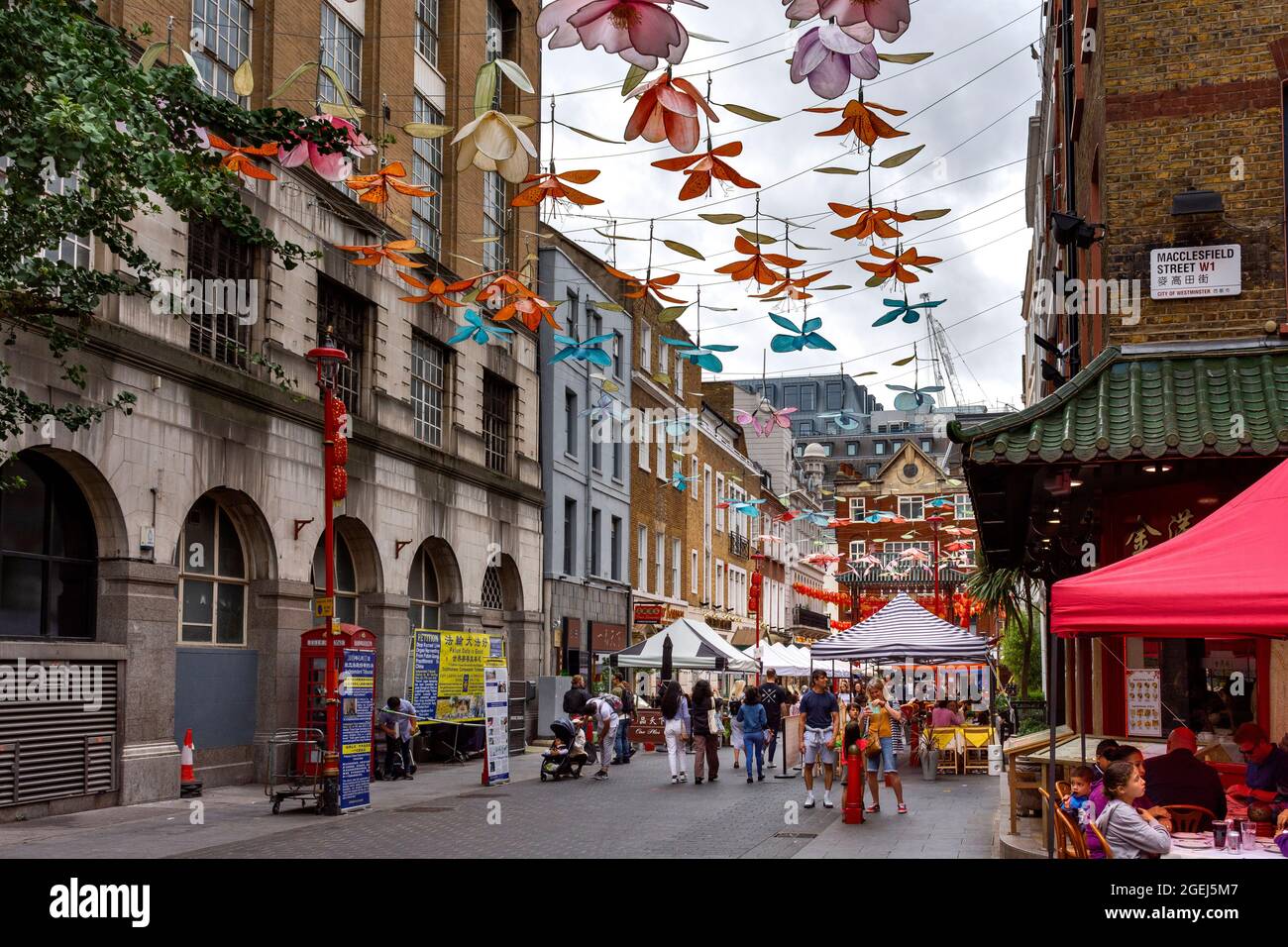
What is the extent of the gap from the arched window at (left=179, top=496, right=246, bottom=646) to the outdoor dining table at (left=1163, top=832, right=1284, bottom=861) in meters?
15.4

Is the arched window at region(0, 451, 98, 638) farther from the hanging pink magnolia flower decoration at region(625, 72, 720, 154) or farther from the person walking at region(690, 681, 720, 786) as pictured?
the hanging pink magnolia flower decoration at region(625, 72, 720, 154)

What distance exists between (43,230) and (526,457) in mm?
24516

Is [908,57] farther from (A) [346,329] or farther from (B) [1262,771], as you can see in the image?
(A) [346,329]

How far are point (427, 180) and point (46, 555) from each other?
15.0 m

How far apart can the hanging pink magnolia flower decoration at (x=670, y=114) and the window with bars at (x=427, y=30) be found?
2723 cm

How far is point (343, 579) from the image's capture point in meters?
25.4

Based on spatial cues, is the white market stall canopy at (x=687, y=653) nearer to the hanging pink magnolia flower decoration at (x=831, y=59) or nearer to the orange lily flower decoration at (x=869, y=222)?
the orange lily flower decoration at (x=869, y=222)

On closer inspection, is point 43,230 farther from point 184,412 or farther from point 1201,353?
point 1201,353

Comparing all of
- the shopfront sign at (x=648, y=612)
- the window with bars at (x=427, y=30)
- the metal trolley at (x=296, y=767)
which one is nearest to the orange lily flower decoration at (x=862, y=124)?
the metal trolley at (x=296, y=767)

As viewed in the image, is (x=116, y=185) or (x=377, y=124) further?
(x=377, y=124)

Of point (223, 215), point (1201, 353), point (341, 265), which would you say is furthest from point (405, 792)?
point (1201, 353)

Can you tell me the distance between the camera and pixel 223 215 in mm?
12188

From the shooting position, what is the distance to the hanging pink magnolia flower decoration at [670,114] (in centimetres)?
370

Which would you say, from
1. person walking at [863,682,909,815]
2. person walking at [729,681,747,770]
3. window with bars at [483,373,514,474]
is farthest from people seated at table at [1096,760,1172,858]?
window with bars at [483,373,514,474]
